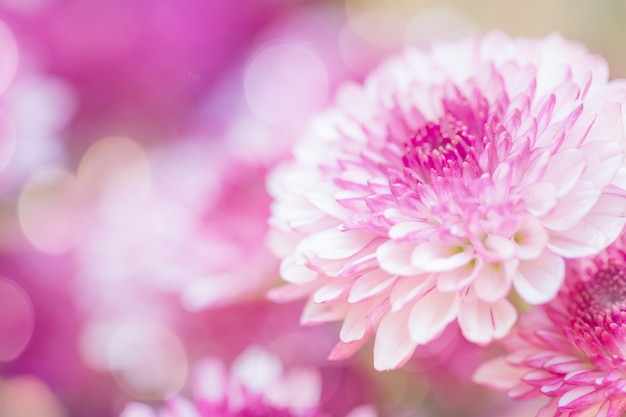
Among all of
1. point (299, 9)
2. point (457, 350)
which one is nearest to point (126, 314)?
point (457, 350)

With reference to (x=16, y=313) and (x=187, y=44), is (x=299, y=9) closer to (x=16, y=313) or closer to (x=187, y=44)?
(x=187, y=44)

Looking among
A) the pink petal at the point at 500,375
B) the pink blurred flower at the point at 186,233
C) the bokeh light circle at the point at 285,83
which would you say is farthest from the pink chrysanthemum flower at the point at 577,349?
the bokeh light circle at the point at 285,83

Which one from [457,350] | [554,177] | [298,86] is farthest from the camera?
[298,86]

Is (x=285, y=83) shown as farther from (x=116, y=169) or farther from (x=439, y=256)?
(x=439, y=256)

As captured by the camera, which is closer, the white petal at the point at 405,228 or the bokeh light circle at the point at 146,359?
the white petal at the point at 405,228

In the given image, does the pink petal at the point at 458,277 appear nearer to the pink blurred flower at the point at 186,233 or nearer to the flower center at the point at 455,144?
the flower center at the point at 455,144

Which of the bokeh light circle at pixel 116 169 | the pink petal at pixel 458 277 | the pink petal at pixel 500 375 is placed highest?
the pink petal at pixel 458 277

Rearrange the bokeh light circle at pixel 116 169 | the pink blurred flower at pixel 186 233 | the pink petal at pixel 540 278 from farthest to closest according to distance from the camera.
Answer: the bokeh light circle at pixel 116 169 < the pink blurred flower at pixel 186 233 < the pink petal at pixel 540 278

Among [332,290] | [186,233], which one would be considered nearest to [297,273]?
[332,290]
